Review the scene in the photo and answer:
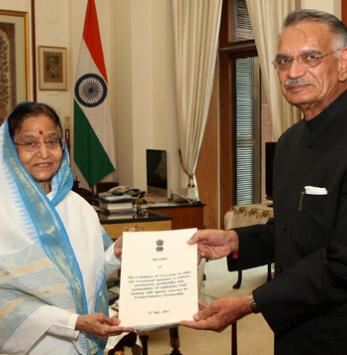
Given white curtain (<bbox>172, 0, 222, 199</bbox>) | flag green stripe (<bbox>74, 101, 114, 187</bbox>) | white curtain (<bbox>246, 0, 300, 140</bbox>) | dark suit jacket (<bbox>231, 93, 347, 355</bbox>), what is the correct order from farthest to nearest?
flag green stripe (<bbox>74, 101, 114, 187</bbox>) < white curtain (<bbox>172, 0, 222, 199</bbox>) < white curtain (<bbox>246, 0, 300, 140</bbox>) < dark suit jacket (<bbox>231, 93, 347, 355</bbox>)

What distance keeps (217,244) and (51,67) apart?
5.32 metres

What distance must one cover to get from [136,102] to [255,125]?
1.41 metres

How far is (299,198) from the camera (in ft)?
6.01

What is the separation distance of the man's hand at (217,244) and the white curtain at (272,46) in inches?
127

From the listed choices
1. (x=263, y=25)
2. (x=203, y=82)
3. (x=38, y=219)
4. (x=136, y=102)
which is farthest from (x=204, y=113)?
(x=38, y=219)

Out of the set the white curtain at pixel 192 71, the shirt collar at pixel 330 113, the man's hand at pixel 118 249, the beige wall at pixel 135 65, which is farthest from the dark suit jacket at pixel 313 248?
the beige wall at pixel 135 65

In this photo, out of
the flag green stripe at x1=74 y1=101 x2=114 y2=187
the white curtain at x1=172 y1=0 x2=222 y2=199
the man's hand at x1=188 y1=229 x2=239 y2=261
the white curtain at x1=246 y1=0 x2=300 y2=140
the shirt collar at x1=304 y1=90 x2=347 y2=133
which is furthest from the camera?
the flag green stripe at x1=74 y1=101 x2=114 y2=187

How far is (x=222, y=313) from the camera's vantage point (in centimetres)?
186

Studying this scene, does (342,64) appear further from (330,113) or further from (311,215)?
(311,215)

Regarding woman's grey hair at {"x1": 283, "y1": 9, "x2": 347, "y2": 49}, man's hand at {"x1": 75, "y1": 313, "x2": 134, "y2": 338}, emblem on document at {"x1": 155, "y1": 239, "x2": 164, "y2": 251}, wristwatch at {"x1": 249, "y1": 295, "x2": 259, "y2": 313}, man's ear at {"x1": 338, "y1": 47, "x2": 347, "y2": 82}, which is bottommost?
man's hand at {"x1": 75, "y1": 313, "x2": 134, "y2": 338}

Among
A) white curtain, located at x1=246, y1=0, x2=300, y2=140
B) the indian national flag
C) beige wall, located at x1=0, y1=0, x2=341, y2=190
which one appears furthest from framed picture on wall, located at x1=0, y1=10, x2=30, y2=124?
white curtain, located at x1=246, y1=0, x2=300, y2=140

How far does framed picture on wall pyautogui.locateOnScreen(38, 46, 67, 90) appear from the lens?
704 centimetres

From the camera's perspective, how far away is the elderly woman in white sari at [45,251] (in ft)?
6.34

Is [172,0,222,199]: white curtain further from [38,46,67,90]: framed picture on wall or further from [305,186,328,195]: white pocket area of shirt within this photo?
[305,186,328,195]: white pocket area of shirt
